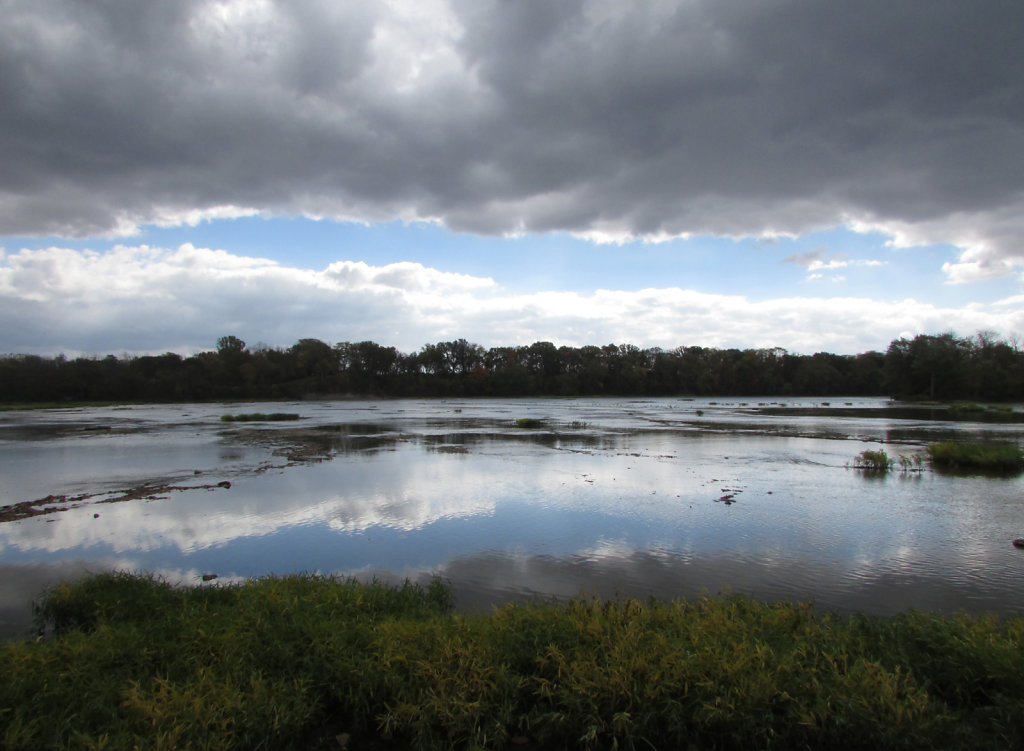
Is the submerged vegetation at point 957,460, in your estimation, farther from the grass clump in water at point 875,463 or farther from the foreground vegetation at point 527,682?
the foreground vegetation at point 527,682

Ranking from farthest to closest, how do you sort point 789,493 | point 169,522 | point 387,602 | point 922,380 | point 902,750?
point 922,380 < point 789,493 < point 169,522 < point 387,602 < point 902,750

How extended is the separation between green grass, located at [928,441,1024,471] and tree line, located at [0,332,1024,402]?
88719mm

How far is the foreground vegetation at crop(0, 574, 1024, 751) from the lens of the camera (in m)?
4.53

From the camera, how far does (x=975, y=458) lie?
20.8 metres

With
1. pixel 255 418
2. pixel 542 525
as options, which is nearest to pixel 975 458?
pixel 542 525

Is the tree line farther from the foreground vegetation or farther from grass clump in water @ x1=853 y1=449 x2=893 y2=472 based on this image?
the foreground vegetation

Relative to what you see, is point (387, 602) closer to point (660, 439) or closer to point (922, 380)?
point (660, 439)

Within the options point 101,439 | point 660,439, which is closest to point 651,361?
point 660,439

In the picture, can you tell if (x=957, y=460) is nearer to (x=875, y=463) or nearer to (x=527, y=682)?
(x=875, y=463)

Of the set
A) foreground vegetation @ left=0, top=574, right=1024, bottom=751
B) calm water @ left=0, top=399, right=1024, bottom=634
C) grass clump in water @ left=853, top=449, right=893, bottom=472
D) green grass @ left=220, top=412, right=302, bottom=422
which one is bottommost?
green grass @ left=220, top=412, right=302, bottom=422

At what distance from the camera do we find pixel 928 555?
10.4 meters

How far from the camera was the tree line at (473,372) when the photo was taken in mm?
108000

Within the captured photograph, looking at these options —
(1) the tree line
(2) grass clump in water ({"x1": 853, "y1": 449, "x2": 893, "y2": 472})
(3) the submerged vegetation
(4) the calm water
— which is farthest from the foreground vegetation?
(1) the tree line

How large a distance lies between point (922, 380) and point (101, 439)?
115812 millimetres
